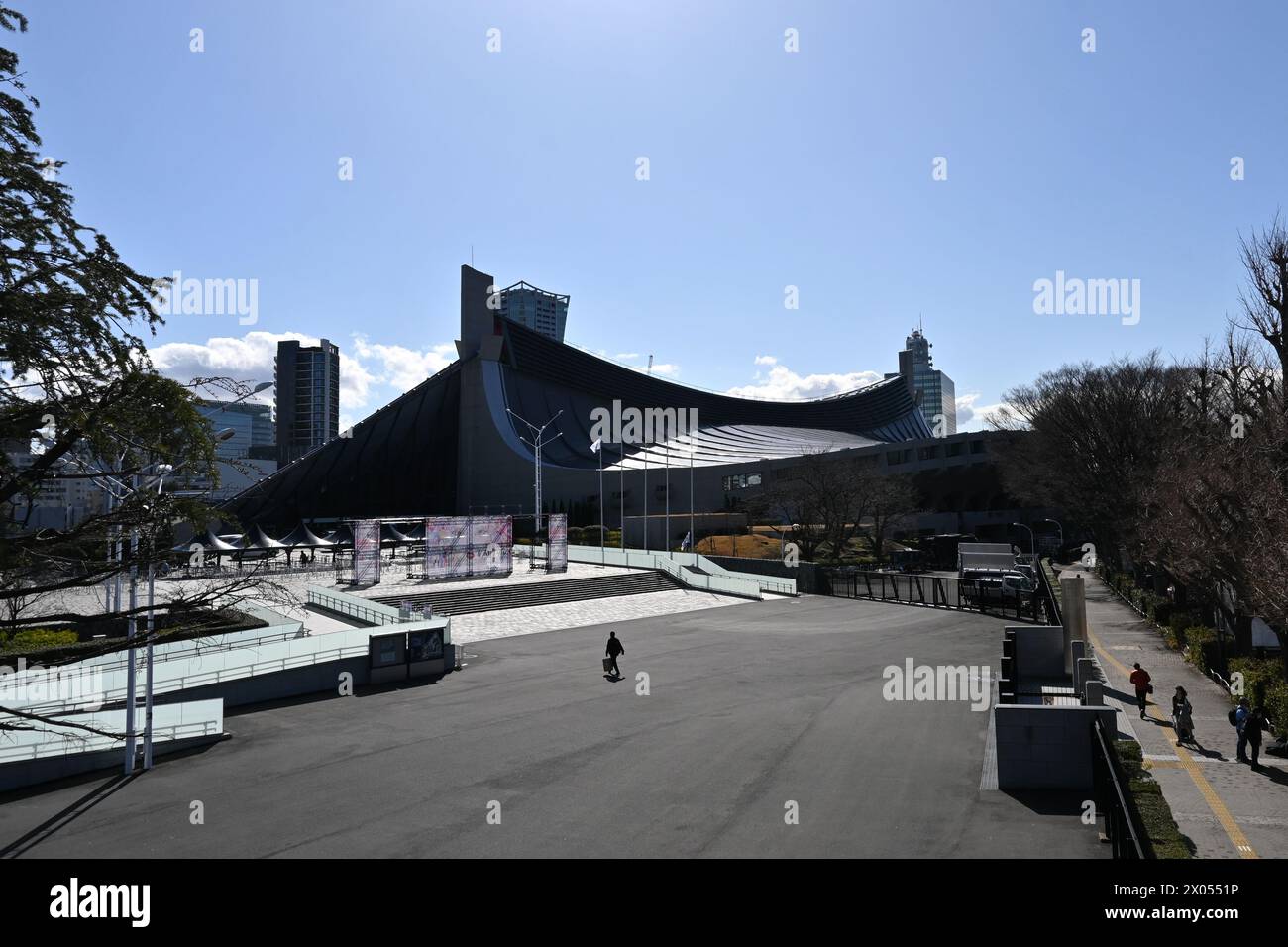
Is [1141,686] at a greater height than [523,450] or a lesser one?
lesser

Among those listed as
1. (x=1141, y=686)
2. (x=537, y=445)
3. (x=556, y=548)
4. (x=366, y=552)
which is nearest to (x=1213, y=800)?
(x=1141, y=686)

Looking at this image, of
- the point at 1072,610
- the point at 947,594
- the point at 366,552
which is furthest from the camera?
the point at 366,552

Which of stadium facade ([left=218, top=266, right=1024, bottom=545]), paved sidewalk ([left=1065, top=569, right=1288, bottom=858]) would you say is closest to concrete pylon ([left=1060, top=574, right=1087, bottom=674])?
paved sidewalk ([left=1065, top=569, right=1288, bottom=858])

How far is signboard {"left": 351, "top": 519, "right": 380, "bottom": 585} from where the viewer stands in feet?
110

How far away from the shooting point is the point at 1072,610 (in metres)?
18.0

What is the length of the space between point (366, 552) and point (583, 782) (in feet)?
A: 84.8

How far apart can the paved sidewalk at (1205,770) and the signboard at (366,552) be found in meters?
27.4

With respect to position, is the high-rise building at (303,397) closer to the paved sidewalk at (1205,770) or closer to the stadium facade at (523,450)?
the stadium facade at (523,450)

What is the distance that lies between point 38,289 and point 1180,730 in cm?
1659

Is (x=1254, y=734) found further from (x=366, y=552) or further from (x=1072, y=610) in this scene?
(x=366, y=552)

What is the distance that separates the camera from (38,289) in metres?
5.48

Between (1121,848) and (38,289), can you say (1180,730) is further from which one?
(38,289)

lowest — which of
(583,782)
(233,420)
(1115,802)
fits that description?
(583,782)
